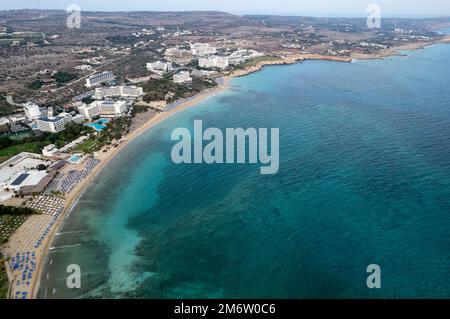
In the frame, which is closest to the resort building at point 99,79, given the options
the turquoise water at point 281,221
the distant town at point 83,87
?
the distant town at point 83,87

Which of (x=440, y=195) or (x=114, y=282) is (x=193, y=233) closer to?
(x=114, y=282)

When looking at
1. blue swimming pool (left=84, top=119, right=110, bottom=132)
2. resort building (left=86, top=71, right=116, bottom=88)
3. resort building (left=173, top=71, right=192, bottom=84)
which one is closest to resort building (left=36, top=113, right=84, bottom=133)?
blue swimming pool (left=84, top=119, right=110, bottom=132)

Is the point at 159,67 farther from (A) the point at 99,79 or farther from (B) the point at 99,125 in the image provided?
(B) the point at 99,125

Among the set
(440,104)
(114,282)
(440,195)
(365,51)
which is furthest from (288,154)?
(365,51)

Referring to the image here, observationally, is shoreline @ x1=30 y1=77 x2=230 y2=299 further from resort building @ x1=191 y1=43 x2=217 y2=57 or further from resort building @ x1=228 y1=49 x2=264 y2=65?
resort building @ x1=191 y1=43 x2=217 y2=57

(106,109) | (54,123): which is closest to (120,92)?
(106,109)

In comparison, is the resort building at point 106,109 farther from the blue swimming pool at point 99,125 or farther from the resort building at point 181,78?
the resort building at point 181,78
